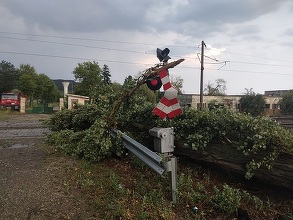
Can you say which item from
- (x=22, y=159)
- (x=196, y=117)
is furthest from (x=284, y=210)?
(x=22, y=159)

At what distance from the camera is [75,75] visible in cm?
5425

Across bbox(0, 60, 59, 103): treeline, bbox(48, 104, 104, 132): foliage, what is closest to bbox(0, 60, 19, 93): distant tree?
bbox(0, 60, 59, 103): treeline

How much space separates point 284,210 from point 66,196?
2891 millimetres

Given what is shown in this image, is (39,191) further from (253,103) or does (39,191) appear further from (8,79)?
(8,79)

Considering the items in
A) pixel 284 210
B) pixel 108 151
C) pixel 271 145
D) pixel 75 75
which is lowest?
pixel 284 210

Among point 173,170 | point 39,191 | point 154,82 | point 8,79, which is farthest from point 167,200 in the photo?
point 8,79

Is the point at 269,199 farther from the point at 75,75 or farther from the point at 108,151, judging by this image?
the point at 75,75

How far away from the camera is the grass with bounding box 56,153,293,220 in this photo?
3.41 meters

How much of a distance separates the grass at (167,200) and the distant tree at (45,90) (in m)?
63.0

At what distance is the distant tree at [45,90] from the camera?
64938mm

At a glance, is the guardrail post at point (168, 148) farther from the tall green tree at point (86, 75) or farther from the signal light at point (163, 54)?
the tall green tree at point (86, 75)

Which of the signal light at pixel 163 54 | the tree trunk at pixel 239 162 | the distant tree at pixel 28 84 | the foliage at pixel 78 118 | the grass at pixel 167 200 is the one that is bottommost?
→ the grass at pixel 167 200

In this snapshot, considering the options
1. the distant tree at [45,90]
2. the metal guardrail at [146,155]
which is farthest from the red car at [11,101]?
the metal guardrail at [146,155]

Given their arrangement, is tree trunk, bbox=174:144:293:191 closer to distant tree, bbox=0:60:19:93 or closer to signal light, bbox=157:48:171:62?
signal light, bbox=157:48:171:62
